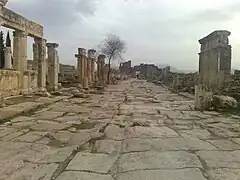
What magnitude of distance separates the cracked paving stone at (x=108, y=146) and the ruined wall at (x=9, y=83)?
23.3 ft

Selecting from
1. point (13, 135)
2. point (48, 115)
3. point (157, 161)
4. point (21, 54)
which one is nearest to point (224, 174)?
point (157, 161)

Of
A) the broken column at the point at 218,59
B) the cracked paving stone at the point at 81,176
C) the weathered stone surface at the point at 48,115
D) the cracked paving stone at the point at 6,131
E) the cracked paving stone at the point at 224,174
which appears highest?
the broken column at the point at 218,59

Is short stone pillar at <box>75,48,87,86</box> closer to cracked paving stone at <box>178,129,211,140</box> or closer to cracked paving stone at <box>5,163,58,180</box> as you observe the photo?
cracked paving stone at <box>178,129,211,140</box>

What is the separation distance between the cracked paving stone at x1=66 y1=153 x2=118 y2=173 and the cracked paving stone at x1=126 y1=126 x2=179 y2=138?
58.3 inches

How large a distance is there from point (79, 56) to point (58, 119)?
14.4 metres

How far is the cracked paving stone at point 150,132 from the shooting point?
595 cm

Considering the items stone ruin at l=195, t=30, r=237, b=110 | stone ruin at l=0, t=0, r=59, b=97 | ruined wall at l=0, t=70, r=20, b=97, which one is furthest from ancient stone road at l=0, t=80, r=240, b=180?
stone ruin at l=0, t=0, r=59, b=97

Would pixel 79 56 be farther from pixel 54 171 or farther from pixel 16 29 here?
pixel 54 171

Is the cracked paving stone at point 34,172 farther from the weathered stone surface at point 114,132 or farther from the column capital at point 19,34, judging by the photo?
the column capital at point 19,34

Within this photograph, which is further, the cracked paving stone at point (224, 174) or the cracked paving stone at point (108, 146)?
the cracked paving stone at point (108, 146)

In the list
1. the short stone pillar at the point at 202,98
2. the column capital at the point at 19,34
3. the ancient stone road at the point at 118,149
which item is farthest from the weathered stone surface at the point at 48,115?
the column capital at the point at 19,34

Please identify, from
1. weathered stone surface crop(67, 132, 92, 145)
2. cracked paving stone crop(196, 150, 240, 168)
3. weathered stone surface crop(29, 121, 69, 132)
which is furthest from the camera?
weathered stone surface crop(29, 121, 69, 132)

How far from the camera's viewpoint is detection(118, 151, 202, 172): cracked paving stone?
397 cm

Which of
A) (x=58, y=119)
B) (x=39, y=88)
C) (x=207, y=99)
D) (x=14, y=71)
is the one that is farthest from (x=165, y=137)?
(x=39, y=88)
